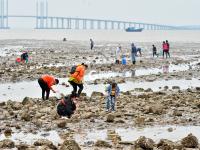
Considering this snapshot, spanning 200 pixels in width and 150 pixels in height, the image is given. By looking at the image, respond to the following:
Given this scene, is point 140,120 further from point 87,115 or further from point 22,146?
point 22,146

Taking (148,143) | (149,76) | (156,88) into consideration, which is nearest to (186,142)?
(148,143)

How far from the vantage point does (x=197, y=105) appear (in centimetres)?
1908

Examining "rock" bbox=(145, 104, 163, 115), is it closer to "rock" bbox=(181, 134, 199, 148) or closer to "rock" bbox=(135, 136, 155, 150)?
"rock" bbox=(181, 134, 199, 148)

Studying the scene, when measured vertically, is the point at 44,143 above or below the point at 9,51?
below

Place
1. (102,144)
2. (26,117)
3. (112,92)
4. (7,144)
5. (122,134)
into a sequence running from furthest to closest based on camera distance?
(112,92)
(26,117)
(122,134)
(102,144)
(7,144)

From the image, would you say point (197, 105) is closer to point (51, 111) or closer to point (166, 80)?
point (51, 111)

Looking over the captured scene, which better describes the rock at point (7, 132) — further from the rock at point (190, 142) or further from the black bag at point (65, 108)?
the rock at point (190, 142)

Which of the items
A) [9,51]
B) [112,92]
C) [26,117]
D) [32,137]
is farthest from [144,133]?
[9,51]

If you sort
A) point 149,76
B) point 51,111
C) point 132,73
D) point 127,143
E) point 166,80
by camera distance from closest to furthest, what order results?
point 127,143
point 51,111
point 166,80
point 149,76
point 132,73

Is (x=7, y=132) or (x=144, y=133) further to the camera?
(x=7, y=132)

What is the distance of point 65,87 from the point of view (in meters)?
26.5

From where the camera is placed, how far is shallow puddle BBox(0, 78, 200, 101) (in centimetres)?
2416

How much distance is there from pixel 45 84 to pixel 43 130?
19.0 ft

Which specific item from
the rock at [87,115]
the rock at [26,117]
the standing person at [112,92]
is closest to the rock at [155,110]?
the standing person at [112,92]
